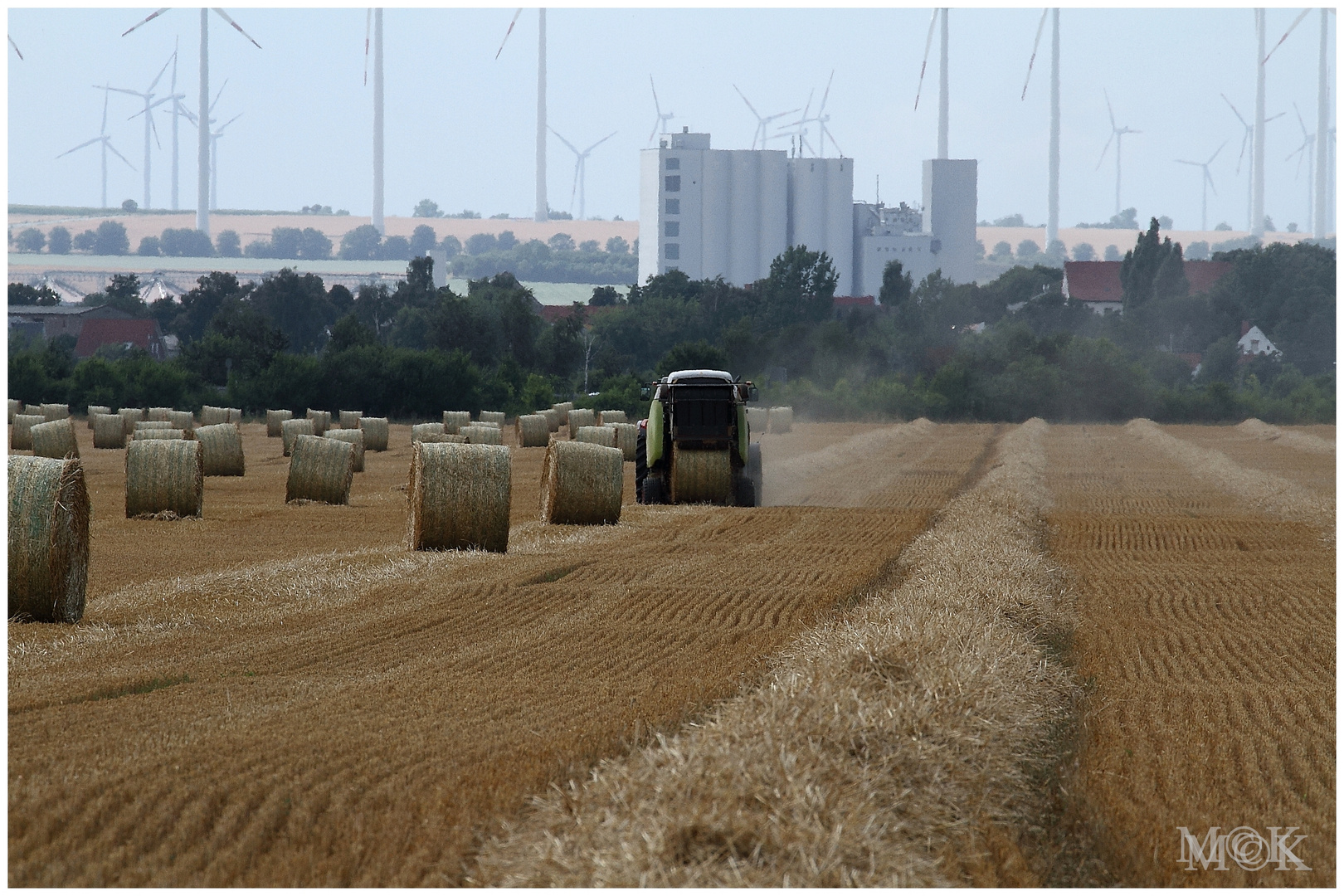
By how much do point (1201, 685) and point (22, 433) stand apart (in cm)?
4146

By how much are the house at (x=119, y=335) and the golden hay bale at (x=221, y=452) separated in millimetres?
75272

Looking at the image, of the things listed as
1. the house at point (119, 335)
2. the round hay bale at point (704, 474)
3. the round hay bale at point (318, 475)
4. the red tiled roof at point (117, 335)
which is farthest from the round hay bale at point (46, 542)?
the red tiled roof at point (117, 335)

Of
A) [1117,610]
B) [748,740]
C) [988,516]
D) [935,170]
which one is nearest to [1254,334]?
[935,170]

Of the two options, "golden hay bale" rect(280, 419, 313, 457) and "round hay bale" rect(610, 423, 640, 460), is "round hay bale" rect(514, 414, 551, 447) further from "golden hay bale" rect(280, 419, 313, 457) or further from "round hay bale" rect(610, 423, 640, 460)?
"round hay bale" rect(610, 423, 640, 460)

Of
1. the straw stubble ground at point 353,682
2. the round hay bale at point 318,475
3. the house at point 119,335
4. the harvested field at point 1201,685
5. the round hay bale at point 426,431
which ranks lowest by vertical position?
the harvested field at point 1201,685

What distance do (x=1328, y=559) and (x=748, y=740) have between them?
1562 cm

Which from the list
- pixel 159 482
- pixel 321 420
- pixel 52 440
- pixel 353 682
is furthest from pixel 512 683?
pixel 321 420

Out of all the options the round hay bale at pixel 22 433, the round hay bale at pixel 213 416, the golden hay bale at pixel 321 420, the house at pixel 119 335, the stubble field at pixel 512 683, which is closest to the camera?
the stubble field at pixel 512 683

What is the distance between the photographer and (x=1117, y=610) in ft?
48.3

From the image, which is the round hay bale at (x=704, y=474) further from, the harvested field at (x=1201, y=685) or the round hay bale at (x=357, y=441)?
the round hay bale at (x=357, y=441)

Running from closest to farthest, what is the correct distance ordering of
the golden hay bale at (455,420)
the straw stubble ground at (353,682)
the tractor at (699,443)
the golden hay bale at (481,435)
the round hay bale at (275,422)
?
the straw stubble ground at (353,682) < the tractor at (699,443) < the golden hay bale at (481,435) < the golden hay bale at (455,420) < the round hay bale at (275,422)

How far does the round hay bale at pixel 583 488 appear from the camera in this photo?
72.8 ft

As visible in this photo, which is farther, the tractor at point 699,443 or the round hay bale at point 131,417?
the round hay bale at point 131,417

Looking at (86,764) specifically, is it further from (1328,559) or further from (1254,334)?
(1254,334)
